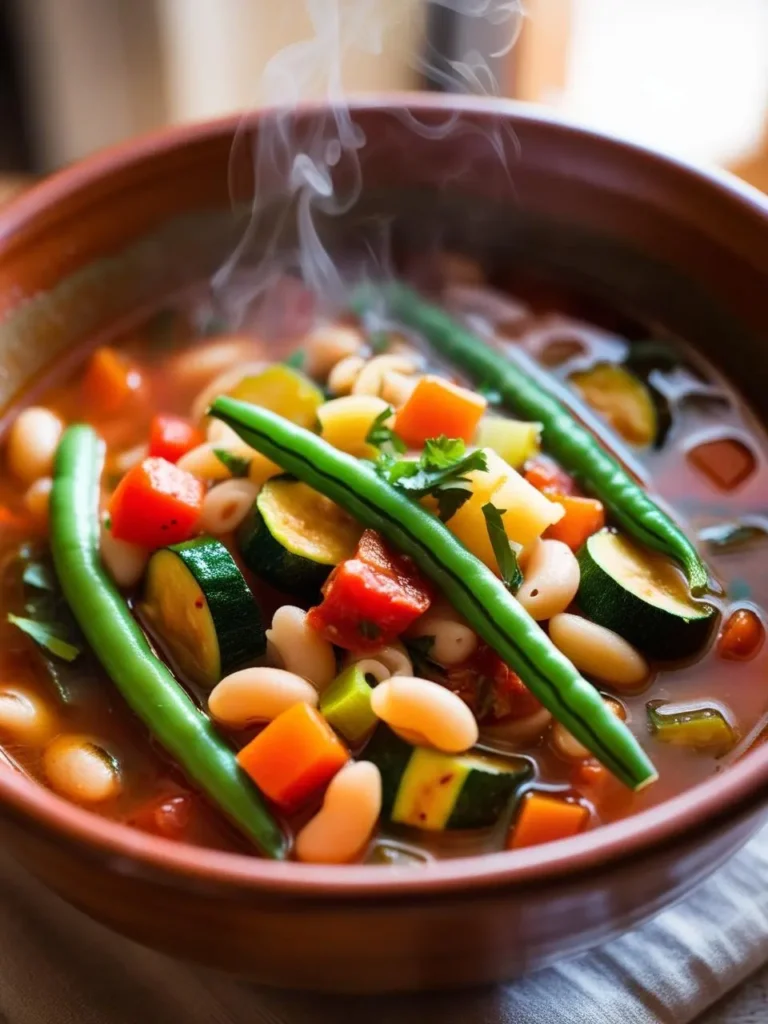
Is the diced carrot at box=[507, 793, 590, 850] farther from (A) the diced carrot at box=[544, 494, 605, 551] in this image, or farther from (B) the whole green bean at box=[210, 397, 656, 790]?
(A) the diced carrot at box=[544, 494, 605, 551]

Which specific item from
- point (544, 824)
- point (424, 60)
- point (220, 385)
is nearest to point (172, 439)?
point (220, 385)


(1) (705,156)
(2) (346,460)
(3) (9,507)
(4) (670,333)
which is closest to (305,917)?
(2) (346,460)

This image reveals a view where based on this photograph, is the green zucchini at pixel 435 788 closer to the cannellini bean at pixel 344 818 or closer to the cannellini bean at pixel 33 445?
the cannellini bean at pixel 344 818

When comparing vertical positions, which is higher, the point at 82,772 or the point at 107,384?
the point at 107,384

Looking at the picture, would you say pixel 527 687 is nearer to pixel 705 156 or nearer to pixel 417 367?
pixel 417 367

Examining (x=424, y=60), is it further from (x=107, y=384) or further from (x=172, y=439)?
(x=172, y=439)
